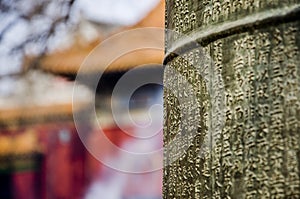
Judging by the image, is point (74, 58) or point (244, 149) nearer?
point (244, 149)

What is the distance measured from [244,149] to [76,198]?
506 cm

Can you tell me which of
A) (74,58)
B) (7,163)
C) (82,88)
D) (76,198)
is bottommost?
(76,198)

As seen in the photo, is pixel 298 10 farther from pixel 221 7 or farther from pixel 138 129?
pixel 138 129

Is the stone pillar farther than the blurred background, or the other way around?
the blurred background

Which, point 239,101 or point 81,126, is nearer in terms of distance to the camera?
point 239,101

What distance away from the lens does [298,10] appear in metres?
0.55

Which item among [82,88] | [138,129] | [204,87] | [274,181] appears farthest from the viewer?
[138,129]

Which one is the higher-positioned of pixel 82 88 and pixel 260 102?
pixel 82 88

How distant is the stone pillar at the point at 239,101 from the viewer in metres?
0.55

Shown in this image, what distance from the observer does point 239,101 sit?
59 centimetres

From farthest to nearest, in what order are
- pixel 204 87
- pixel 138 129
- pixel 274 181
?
1. pixel 138 129
2. pixel 204 87
3. pixel 274 181

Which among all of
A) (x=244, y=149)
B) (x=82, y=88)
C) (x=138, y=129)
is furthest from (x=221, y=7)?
(x=138, y=129)

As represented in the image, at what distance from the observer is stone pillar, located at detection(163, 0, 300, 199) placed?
1.82 ft

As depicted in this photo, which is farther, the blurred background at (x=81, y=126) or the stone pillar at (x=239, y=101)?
the blurred background at (x=81, y=126)
